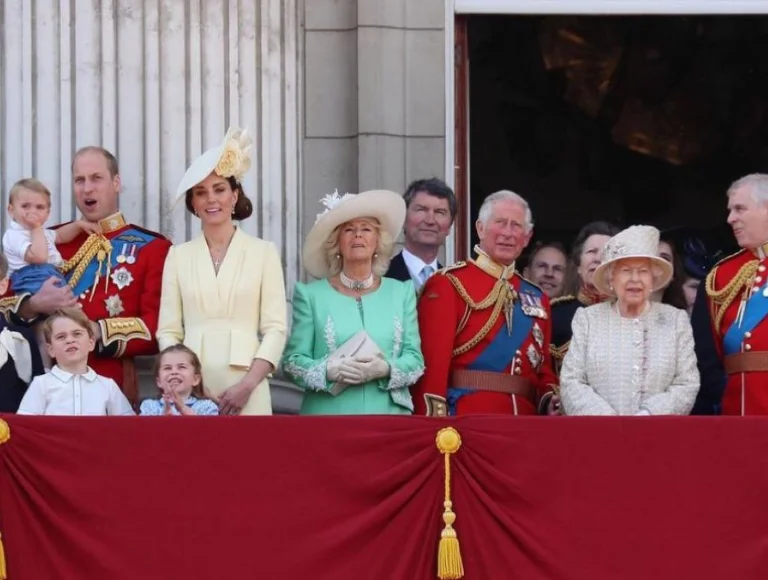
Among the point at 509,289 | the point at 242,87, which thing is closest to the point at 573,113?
the point at 242,87

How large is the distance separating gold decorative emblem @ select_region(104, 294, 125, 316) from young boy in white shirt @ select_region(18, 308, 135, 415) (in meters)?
0.57

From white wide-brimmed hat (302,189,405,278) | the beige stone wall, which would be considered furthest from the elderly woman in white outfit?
the beige stone wall

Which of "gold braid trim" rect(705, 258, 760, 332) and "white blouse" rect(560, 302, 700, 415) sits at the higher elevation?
"gold braid trim" rect(705, 258, 760, 332)

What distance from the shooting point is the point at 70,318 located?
8.98 m

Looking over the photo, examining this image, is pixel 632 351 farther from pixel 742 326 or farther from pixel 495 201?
pixel 495 201

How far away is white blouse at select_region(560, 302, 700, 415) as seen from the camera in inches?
354

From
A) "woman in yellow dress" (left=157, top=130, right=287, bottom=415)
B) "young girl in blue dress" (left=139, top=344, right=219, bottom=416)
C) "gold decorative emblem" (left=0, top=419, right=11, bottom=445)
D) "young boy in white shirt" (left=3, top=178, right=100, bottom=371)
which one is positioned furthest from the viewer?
"young boy in white shirt" (left=3, top=178, right=100, bottom=371)

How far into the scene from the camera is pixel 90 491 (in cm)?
848

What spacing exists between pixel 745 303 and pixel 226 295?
2057 millimetres

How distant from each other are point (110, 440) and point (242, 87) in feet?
9.53

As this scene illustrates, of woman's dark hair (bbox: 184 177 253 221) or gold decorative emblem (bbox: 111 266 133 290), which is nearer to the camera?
woman's dark hair (bbox: 184 177 253 221)

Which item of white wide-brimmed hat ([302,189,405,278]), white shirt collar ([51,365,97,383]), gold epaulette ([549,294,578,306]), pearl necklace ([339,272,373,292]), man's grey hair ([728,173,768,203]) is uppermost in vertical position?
man's grey hair ([728,173,768,203])

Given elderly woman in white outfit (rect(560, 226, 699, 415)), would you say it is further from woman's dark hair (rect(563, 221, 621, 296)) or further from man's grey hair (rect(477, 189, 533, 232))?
woman's dark hair (rect(563, 221, 621, 296))

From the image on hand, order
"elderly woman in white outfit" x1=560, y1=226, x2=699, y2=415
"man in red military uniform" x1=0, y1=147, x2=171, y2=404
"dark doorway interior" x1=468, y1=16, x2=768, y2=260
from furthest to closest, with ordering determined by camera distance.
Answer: "dark doorway interior" x1=468, y1=16, x2=768, y2=260
"man in red military uniform" x1=0, y1=147, x2=171, y2=404
"elderly woman in white outfit" x1=560, y1=226, x2=699, y2=415
